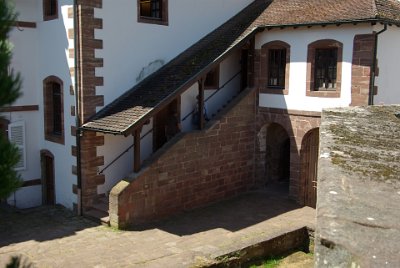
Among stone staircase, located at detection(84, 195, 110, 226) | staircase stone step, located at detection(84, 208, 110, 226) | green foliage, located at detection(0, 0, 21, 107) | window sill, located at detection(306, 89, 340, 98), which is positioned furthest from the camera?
window sill, located at detection(306, 89, 340, 98)

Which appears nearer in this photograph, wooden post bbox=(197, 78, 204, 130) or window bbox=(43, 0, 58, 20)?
wooden post bbox=(197, 78, 204, 130)

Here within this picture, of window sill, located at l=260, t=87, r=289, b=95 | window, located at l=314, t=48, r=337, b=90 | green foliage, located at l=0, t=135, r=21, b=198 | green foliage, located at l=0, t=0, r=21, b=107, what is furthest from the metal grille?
green foliage, located at l=0, t=135, r=21, b=198

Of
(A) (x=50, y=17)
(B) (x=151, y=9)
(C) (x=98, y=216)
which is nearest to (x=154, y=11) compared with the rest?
(B) (x=151, y=9)

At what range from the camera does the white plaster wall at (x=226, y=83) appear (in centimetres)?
1494

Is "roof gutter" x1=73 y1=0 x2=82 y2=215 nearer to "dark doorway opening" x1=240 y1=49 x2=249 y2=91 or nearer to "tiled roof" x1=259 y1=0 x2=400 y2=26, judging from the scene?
"tiled roof" x1=259 y1=0 x2=400 y2=26

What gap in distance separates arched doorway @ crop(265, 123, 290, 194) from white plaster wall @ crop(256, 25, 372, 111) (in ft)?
4.72

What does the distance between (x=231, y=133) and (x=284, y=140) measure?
2.75 meters

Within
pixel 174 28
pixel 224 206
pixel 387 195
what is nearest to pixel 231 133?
pixel 224 206

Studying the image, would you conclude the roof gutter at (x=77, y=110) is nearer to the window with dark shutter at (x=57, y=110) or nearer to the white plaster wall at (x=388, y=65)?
the window with dark shutter at (x=57, y=110)

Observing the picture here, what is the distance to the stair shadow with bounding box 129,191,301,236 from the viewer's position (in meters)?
11.7

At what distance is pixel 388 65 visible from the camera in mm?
12875

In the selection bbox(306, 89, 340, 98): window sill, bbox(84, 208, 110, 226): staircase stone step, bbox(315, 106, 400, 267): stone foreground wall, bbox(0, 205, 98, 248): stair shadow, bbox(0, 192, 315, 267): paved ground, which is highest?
bbox(306, 89, 340, 98): window sill

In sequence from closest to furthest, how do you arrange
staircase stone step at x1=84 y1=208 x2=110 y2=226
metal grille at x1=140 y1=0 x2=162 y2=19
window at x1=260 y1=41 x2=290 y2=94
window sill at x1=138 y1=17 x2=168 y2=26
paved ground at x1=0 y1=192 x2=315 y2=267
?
1. paved ground at x1=0 y1=192 x2=315 y2=267
2. staircase stone step at x1=84 y1=208 x2=110 y2=226
3. window sill at x1=138 y1=17 x2=168 y2=26
4. metal grille at x1=140 y1=0 x2=162 y2=19
5. window at x1=260 y1=41 x2=290 y2=94

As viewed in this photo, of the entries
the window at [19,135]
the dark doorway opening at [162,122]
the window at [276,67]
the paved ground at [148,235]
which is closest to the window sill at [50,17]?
the window at [19,135]
